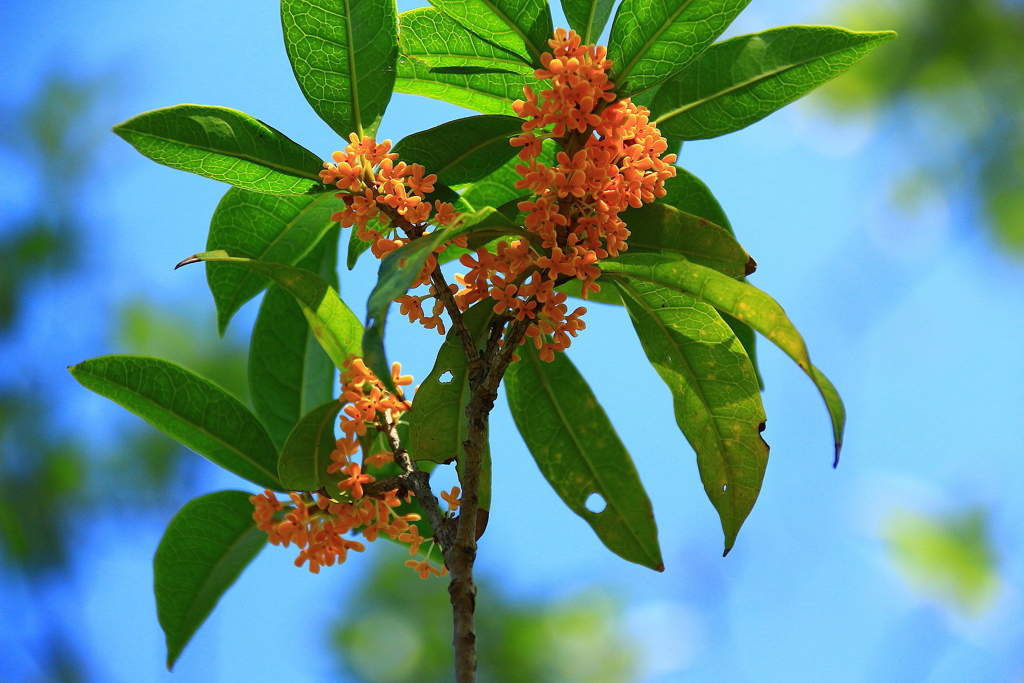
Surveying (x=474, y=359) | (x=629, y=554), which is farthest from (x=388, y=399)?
(x=629, y=554)

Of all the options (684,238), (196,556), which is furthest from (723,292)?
(196,556)

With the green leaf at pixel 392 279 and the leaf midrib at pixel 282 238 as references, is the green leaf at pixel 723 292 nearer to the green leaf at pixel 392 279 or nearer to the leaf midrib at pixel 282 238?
the green leaf at pixel 392 279

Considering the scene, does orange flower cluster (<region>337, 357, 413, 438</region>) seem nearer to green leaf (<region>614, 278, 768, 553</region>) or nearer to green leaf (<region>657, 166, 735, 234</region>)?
green leaf (<region>614, 278, 768, 553</region>)

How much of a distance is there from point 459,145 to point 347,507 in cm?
58

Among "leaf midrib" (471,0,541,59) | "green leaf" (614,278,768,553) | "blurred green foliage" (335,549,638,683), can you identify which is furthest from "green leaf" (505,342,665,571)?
"blurred green foliage" (335,549,638,683)

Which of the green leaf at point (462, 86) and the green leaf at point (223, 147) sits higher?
the green leaf at point (462, 86)

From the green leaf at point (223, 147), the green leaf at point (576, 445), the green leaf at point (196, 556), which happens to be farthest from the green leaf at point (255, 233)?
the green leaf at point (576, 445)

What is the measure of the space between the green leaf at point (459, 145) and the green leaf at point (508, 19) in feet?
0.40

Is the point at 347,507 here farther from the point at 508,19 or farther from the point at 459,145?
the point at 508,19

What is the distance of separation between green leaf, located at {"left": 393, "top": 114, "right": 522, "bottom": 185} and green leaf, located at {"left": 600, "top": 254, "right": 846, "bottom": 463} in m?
0.25

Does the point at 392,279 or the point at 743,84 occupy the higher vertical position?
the point at 743,84

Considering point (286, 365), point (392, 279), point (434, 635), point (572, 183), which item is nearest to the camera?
point (392, 279)

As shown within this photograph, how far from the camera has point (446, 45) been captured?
4.14 feet

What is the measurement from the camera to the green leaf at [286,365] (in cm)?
159
